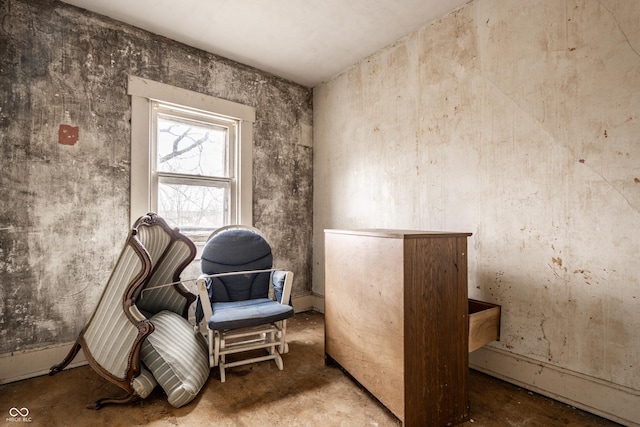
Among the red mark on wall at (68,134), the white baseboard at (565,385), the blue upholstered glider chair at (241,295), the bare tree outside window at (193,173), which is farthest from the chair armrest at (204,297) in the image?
the white baseboard at (565,385)

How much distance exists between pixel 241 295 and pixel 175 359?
72 cm

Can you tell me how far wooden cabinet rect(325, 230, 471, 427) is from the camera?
4.95ft

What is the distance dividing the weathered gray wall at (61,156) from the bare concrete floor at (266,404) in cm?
52

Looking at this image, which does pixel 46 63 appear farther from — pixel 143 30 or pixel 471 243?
pixel 471 243

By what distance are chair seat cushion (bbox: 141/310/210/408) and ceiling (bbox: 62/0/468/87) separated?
7.95 ft

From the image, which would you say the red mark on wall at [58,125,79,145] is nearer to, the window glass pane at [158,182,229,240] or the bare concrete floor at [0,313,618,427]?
the window glass pane at [158,182,229,240]

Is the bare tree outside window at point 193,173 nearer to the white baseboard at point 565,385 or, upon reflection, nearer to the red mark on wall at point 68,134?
the red mark on wall at point 68,134

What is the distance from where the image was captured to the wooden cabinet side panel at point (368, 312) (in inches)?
61.2

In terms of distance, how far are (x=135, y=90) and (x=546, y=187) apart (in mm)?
3234

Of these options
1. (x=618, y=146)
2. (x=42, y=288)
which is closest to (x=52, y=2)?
(x=42, y=288)

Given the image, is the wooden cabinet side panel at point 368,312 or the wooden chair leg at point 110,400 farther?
the wooden chair leg at point 110,400

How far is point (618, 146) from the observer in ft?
5.41

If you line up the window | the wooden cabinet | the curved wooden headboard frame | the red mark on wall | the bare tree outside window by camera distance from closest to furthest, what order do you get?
1. the wooden cabinet
2. the curved wooden headboard frame
3. the red mark on wall
4. the window
5. the bare tree outside window

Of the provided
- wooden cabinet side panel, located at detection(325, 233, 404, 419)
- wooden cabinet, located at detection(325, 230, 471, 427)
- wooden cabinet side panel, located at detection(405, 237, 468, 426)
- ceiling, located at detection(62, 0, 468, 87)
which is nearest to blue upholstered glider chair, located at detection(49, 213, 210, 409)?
wooden cabinet side panel, located at detection(325, 233, 404, 419)
